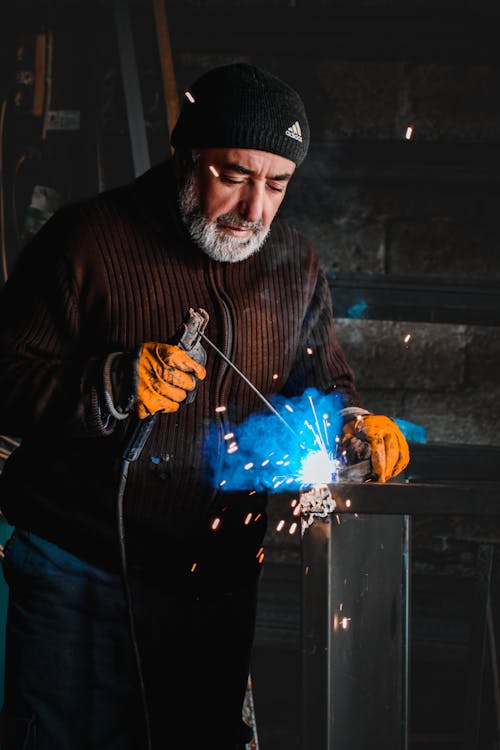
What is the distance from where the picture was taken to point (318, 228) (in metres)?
3.50

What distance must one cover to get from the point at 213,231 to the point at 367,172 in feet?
5.70

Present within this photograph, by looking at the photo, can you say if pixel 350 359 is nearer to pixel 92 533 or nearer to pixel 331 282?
pixel 331 282

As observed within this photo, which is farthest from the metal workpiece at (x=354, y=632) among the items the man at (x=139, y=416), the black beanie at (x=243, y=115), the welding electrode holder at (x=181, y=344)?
the black beanie at (x=243, y=115)

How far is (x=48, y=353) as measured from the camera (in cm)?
165

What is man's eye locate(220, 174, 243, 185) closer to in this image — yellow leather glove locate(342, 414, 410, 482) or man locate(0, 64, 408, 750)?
man locate(0, 64, 408, 750)

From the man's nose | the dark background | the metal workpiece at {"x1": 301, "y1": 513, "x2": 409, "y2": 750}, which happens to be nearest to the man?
the man's nose

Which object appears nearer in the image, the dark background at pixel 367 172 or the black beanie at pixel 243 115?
the black beanie at pixel 243 115

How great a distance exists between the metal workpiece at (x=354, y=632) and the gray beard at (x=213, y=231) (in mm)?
582

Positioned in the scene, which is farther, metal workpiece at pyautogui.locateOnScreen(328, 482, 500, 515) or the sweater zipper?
the sweater zipper

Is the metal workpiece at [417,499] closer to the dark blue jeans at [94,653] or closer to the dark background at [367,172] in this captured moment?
the dark blue jeans at [94,653]

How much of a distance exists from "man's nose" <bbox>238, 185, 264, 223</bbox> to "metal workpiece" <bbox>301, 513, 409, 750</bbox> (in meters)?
0.61

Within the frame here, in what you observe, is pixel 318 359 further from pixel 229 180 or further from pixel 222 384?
pixel 229 180

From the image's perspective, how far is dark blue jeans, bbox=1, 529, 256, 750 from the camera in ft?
5.67

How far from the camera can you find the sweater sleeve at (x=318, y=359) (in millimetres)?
1979
